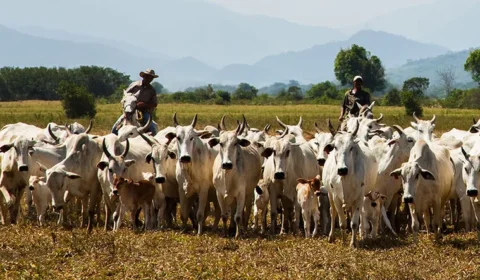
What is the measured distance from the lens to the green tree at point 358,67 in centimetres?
9438

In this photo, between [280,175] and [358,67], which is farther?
[358,67]

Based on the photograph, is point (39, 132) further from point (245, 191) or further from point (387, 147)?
point (387, 147)

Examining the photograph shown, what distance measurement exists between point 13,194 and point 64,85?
2936 centimetres

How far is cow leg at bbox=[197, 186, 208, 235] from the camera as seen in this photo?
42.9ft

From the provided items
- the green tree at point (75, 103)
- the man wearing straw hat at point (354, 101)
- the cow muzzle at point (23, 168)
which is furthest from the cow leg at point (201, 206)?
the green tree at point (75, 103)

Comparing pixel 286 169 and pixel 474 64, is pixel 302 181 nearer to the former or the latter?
→ pixel 286 169

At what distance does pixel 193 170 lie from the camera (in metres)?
13.5

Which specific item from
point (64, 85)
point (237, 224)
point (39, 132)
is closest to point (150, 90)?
point (39, 132)

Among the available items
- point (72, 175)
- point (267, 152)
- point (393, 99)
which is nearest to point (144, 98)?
point (72, 175)

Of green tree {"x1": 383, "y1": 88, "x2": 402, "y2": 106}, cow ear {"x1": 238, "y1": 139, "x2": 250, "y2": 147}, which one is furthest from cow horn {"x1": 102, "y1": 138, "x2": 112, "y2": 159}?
green tree {"x1": 383, "y1": 88, "x2": 402, "y2": 106}

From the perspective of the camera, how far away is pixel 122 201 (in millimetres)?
12906

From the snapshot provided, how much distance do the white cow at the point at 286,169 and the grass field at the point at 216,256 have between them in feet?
3.55

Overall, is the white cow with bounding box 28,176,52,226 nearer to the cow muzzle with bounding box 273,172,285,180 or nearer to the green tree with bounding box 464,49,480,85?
the cow muzzle with bounding box 273,172,285,180

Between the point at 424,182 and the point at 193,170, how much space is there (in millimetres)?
3654
